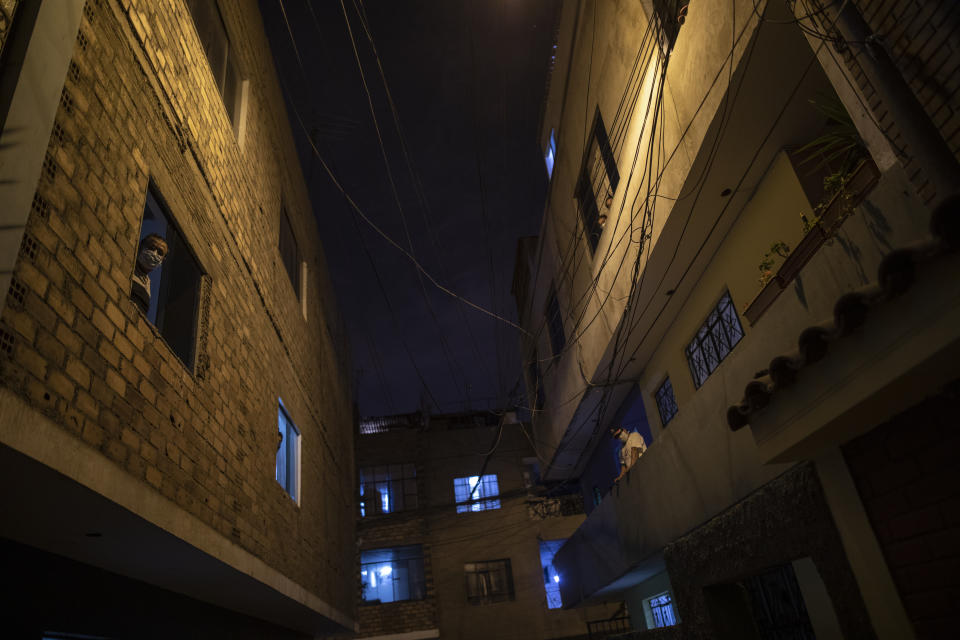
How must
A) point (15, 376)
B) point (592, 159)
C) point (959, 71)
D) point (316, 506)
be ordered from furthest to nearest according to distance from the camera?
point (592, 159) < point (316, 506) < point (959, 71) < point (15, 376)

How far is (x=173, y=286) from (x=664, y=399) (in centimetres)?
870

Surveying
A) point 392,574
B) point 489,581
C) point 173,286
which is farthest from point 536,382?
point 173,286

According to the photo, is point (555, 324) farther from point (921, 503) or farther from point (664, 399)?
point (921, 503)

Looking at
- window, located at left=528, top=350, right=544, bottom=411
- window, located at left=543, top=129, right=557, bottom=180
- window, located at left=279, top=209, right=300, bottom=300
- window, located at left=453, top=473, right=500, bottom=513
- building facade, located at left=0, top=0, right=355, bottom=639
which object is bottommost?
building facade, located at left=0, top=0, right=355, bottom=639

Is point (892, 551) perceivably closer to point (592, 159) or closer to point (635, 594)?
point (592, 159)

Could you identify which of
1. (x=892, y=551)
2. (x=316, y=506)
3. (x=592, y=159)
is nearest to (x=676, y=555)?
(x=892, y=551)

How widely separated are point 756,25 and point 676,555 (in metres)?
6.61

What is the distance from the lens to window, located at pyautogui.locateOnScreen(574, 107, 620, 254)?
1015cm

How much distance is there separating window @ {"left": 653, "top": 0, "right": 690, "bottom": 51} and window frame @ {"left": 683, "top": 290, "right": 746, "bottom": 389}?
335 centimetres

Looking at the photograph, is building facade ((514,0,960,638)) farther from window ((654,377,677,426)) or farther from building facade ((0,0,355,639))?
building facade ((0,0,355,639))

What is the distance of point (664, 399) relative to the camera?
1133 centimetres

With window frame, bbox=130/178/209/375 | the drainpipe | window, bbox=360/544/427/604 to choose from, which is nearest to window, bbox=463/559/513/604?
window, bbox=360/544/427/604

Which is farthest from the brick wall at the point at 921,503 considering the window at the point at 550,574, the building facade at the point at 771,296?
the window at the point at 550,574

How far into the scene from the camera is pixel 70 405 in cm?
302
